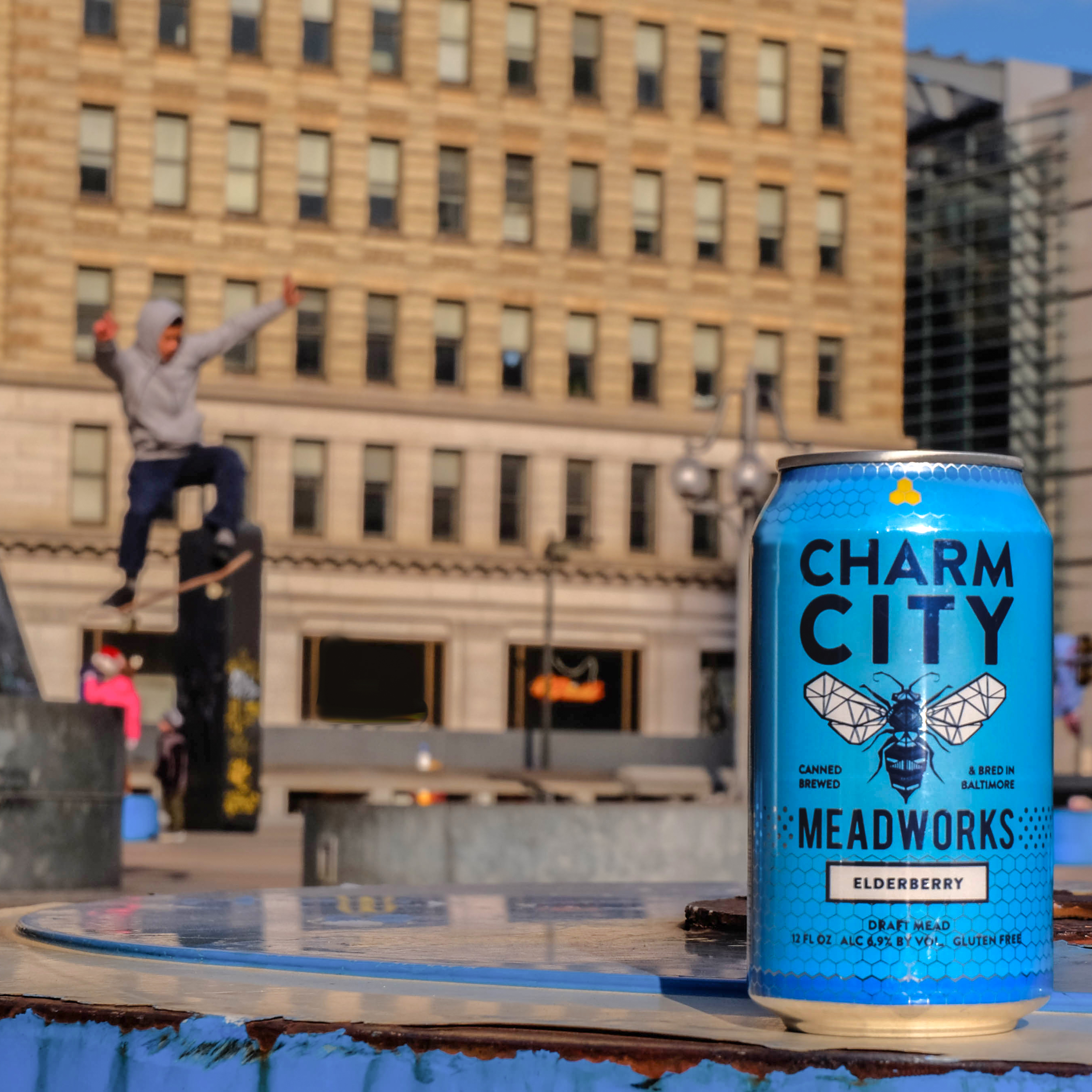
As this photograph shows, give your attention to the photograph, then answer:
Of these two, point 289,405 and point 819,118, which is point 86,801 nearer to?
point 289,405

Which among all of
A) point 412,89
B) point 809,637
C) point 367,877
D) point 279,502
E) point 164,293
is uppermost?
point 412,89

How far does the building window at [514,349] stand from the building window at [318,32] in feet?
24.5

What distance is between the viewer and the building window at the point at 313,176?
5172 cm

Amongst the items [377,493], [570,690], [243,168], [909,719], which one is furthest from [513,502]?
[909,719]

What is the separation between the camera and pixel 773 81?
2228 inches

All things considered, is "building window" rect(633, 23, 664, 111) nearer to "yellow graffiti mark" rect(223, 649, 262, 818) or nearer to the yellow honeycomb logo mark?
"yellow graffiti mark" rect(223, 649, 262, 818)

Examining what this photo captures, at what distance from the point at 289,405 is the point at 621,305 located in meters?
9.07

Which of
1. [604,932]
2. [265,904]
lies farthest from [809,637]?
[265,904]

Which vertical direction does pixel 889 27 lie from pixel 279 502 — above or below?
above

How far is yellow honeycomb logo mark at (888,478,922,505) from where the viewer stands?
141 inches

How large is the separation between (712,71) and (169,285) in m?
15.4

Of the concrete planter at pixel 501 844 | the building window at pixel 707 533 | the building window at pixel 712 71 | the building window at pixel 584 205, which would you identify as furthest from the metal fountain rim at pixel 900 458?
the building window at pixel 712 71

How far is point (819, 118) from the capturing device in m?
56.9

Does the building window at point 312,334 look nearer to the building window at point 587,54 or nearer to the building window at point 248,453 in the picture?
the building window at point 248,453
